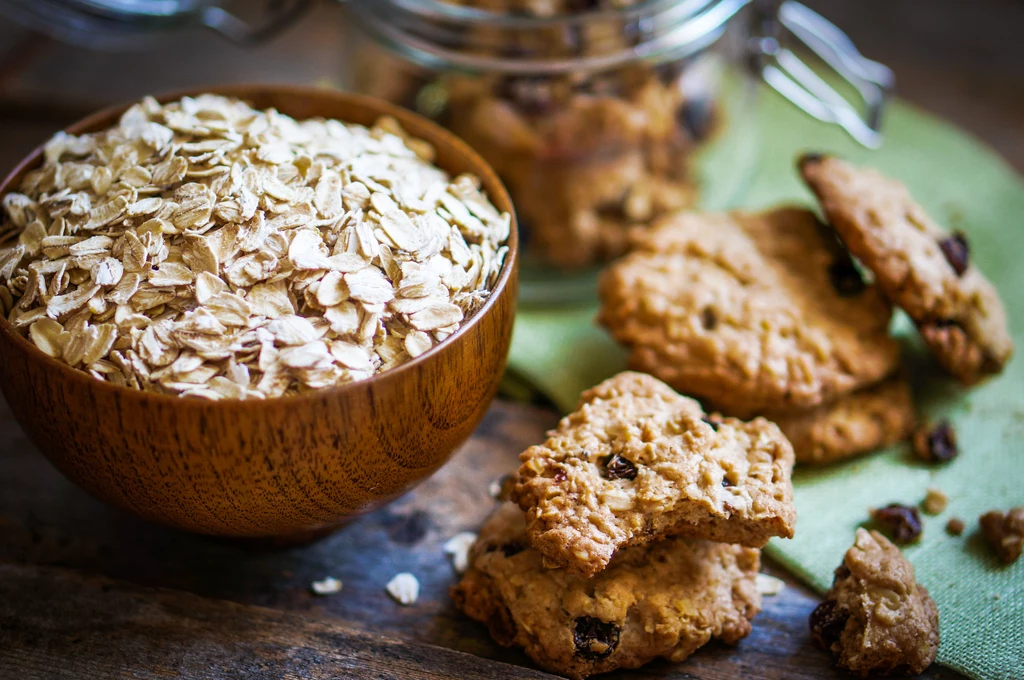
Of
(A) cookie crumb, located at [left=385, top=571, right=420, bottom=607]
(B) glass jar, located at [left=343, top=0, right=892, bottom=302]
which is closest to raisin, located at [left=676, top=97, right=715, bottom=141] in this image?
(B) glass jar, located at [left=343, top=0, right=892, bottom=302]

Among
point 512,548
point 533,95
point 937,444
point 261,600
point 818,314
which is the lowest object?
point 261,600

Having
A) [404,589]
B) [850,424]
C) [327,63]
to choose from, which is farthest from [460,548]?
[327,63]

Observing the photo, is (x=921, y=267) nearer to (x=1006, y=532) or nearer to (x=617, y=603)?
(x=1006, y=532)

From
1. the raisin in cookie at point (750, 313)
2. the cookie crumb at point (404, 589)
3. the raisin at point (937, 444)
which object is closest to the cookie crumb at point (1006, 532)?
the raisin at point (937, 444)

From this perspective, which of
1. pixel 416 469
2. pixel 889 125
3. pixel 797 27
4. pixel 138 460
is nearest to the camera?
pixel 138 460

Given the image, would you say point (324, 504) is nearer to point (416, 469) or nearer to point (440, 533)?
point (416, 469)

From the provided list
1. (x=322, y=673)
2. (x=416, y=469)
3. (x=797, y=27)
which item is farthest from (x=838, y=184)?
(x=322, y=673)

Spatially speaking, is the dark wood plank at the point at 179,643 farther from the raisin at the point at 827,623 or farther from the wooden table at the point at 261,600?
the raisin at the point at 827,623
